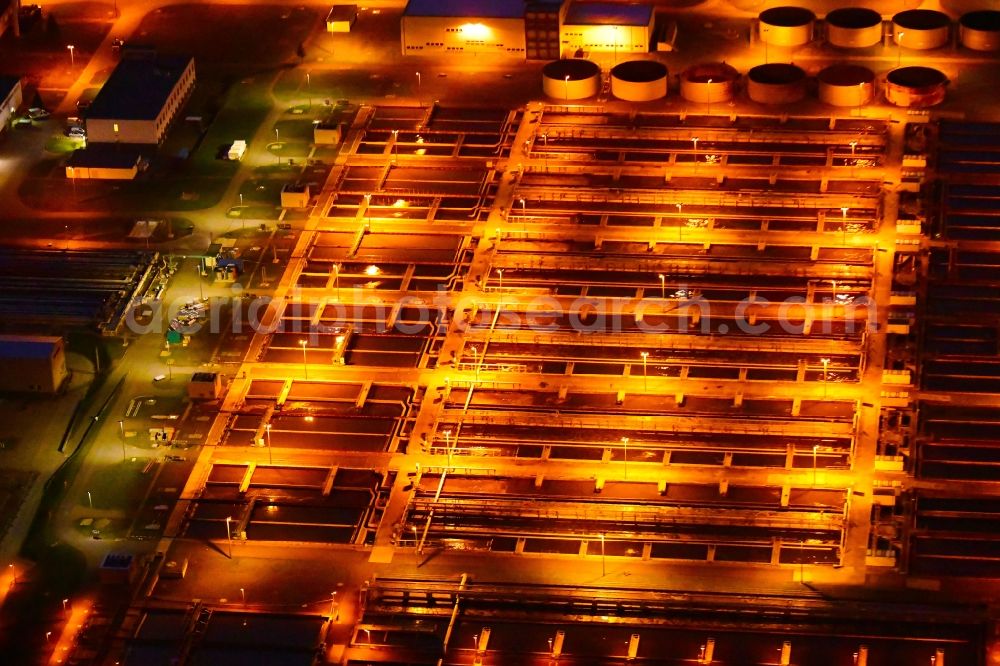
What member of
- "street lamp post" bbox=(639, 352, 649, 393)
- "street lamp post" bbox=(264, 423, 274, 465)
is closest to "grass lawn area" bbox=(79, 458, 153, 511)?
"street lamp post" bbox=(264, 423, 274, 465)

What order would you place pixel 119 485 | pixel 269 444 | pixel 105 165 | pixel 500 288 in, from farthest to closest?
1. pixel 105 165
2. pixel 500 288
3. pixel 269 444
4. pixel 119 485

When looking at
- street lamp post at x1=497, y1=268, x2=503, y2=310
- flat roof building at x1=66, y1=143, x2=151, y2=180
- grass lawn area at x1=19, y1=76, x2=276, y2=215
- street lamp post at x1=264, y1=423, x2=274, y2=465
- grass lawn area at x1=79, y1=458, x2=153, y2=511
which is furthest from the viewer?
flat roof building at x1=66, y1=143, x2=151, y2=180

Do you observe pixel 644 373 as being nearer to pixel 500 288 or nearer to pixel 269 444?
pixel 500 288

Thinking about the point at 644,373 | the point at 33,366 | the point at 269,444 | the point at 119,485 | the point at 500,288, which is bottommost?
the point at 119,485

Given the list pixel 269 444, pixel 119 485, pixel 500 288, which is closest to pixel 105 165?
pixel 500 288

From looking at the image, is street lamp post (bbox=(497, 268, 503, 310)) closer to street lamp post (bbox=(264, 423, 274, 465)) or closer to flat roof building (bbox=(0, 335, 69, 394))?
street lamp post (bbox=(264, 423, 274, 465))

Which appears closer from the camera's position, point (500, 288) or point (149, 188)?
point (500, 288)

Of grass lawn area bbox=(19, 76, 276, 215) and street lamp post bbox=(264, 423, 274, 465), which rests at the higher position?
grass lawn area bbox=(19, 76, 276, 215)

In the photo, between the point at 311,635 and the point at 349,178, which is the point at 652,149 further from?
the point at 311,635

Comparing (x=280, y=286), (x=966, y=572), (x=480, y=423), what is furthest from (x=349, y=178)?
(x=966, y=572)
